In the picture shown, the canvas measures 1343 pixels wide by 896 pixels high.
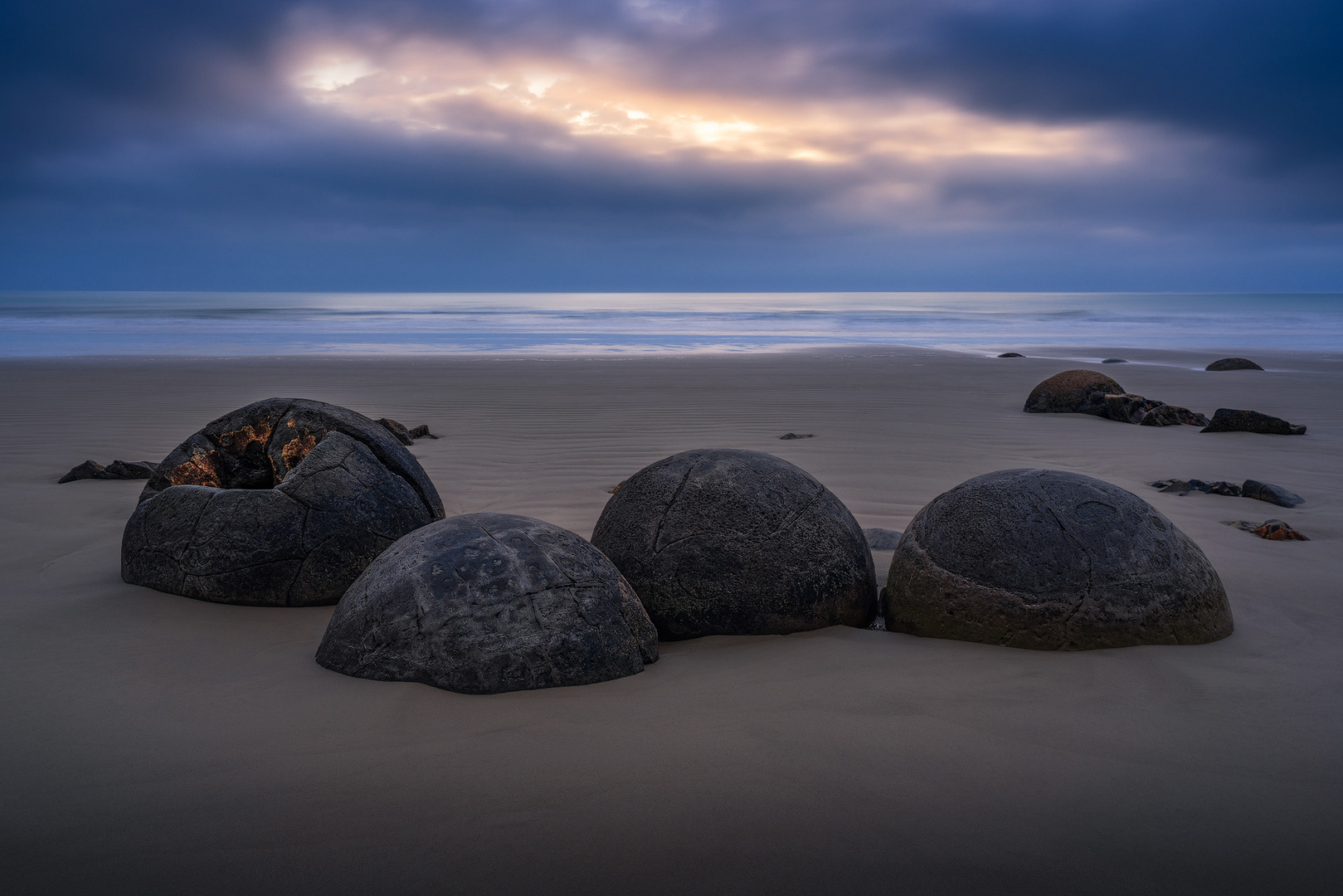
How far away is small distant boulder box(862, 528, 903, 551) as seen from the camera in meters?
5.68

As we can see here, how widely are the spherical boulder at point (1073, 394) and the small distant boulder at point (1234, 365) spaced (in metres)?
9.16

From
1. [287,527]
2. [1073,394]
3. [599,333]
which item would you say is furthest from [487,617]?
[599,333]

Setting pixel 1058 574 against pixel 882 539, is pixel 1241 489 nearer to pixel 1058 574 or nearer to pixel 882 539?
pixel 882 539

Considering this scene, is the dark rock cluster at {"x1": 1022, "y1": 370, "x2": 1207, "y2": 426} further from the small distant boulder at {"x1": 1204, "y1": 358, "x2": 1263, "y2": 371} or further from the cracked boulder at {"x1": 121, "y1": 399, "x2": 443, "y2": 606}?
the cracked boulder at {"x1": 121, "y1": 399, "x2": 443, "y2": 606}

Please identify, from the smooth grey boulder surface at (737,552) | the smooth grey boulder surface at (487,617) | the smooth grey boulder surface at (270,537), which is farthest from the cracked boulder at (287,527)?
the smooth grey boulder surface at (737,552)

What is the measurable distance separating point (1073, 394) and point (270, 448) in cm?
1045

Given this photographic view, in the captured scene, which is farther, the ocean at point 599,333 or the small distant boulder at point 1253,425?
the ocean at point 599,333

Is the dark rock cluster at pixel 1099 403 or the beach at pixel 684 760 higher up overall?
the dark rock cluster at pixel 1099 403

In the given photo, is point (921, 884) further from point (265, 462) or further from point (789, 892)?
point (265, 462)

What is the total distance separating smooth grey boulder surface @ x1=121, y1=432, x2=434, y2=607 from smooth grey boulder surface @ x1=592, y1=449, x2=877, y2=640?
1.40m

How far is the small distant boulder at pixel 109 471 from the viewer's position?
732cm

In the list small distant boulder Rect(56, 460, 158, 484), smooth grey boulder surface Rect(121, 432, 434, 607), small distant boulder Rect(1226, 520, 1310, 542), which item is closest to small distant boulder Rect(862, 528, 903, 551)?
small distant boulder Rect(1226, 520, 1310, 542)

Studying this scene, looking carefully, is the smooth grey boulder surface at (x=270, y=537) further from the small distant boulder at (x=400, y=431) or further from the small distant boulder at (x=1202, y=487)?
the small distant boulder at (x=1202, y=487)

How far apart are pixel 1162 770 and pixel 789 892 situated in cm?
141
